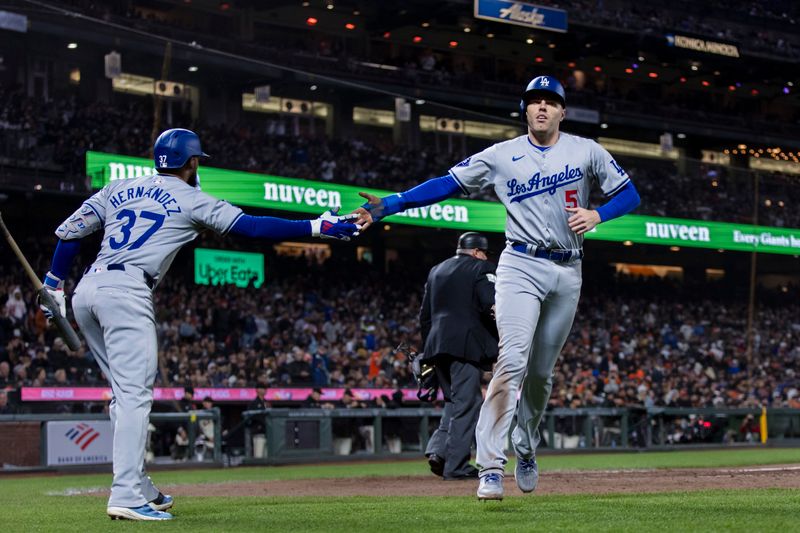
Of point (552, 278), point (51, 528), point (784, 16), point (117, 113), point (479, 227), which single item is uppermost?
point (784, 16)

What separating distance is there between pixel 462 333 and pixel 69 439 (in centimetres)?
707

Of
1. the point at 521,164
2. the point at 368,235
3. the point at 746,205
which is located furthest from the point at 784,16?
the point at 521,164

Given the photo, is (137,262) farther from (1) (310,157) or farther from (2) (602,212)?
(1) (310,157)

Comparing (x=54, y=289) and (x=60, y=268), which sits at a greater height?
(x=60, y=268)

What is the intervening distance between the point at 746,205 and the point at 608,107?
11131 millimetres

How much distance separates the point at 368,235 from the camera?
3562 cm

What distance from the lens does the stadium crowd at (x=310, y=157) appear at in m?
24.7

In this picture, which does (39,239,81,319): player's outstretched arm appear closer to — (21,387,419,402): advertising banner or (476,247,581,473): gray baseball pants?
(476,247,581,473): gray baseball pants

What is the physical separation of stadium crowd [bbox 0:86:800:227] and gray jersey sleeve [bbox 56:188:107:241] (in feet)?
60.2

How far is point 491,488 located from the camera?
637 cm

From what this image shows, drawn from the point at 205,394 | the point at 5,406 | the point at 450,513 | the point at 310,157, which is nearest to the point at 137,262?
→ the point at 450,513

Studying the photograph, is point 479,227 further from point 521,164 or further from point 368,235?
point 521,164

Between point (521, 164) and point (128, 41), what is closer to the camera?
point (521, 164)

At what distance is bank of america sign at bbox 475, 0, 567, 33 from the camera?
38.7 metres
